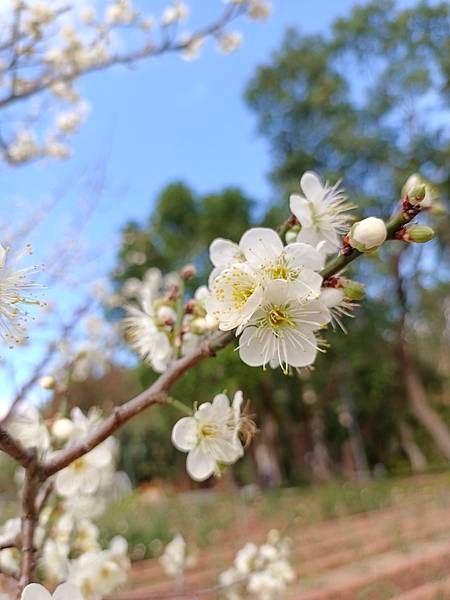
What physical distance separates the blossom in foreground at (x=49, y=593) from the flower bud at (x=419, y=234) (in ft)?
1.53

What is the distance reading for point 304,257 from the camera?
592 millimetres

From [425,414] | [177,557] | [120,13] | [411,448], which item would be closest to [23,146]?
[120,13]

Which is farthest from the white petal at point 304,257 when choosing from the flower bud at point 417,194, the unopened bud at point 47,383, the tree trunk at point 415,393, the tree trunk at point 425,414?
the tree trunk at point 425,414

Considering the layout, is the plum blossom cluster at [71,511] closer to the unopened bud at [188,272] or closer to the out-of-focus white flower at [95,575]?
the out-of-focus white flower at [95,575]

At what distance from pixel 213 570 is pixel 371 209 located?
5043 millimetres

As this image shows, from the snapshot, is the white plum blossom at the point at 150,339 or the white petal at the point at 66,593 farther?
the white plum blossom at the point at 150,339

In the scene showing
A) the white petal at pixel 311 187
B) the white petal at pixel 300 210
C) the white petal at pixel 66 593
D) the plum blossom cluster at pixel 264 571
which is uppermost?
the white petal at pixel 311 187

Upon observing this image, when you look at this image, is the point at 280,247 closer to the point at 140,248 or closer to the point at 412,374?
the point at 412,374

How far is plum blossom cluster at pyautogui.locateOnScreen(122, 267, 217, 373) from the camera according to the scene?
791 millimetres

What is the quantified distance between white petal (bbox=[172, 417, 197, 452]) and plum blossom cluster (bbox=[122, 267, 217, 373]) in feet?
0.28

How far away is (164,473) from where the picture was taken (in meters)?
13.4

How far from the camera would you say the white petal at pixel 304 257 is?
0.59 m

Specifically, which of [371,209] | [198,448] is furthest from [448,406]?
[198,448]

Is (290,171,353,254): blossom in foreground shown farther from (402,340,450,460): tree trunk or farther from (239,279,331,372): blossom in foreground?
(402,340,450,460): tree trunk
